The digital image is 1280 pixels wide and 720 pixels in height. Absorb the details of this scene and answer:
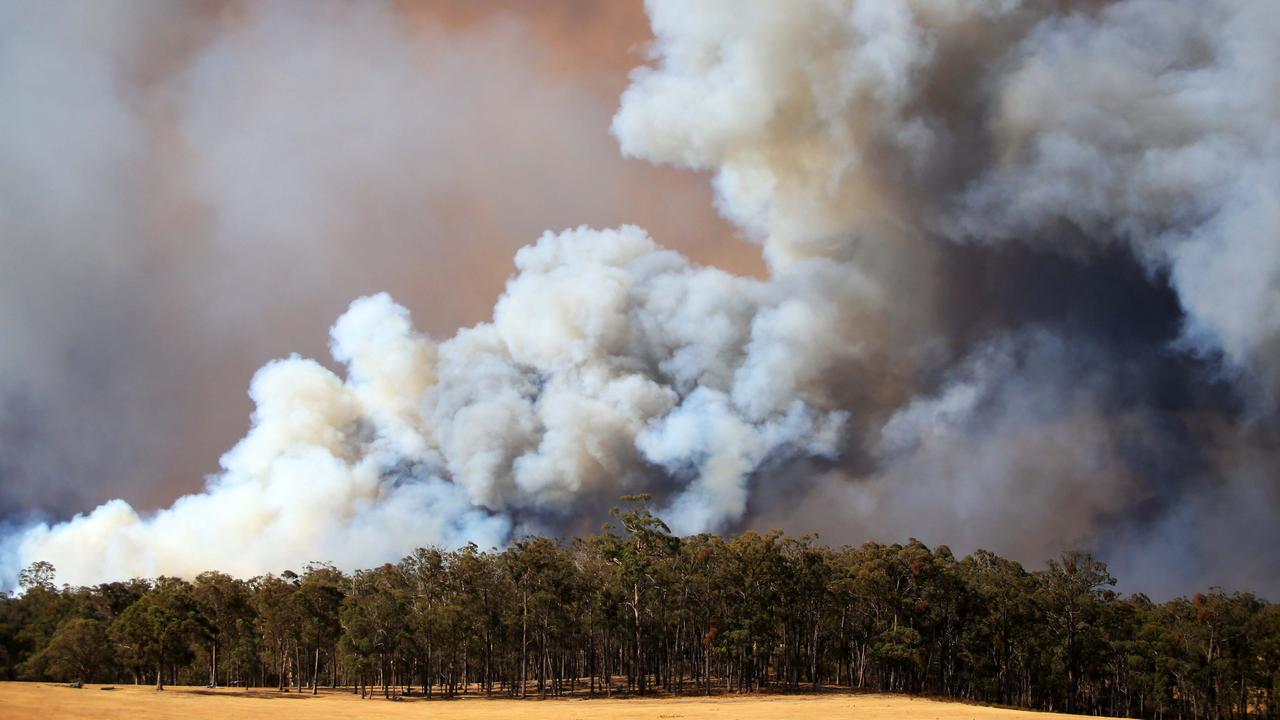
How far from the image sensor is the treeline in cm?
Result: 7994

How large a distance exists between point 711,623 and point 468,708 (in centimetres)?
2528

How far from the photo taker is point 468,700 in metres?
76.6

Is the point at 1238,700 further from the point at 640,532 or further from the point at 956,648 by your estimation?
the point at 640,532

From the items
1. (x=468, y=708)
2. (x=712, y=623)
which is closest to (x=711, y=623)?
(x=712, y=623)

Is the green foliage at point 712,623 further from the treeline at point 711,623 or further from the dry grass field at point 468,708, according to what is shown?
the dry grass field at point 468,708

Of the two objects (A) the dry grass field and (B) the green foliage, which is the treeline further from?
(A) the dry grass field

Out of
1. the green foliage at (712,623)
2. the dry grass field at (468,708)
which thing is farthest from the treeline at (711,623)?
the dry grass field at (468,708)

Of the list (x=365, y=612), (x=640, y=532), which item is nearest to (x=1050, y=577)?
(x=640, y=532)

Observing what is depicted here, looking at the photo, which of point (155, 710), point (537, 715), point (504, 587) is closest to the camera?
point (155, 710)

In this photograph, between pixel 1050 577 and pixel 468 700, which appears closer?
pixel 468 700

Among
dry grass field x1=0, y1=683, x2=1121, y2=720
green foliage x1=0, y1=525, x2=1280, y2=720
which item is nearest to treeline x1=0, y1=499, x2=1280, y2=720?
green foliage x1=0, y1=525, x2=1280, y2=720

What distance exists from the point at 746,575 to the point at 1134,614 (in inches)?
1675

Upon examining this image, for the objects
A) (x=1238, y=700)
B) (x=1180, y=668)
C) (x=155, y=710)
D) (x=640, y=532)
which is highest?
(x=640, y=532)

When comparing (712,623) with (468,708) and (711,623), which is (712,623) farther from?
(468,708)
